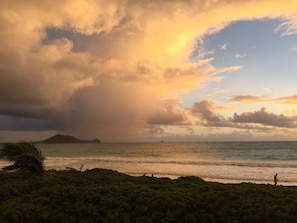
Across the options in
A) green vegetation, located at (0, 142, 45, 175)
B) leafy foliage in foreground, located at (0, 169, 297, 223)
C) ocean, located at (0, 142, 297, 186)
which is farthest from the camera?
ocean, located at (0, 142, 297, 186)

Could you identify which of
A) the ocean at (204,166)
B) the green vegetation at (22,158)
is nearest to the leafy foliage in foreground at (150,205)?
the green vegetation at (22,158)

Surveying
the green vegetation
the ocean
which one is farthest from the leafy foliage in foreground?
the ocean

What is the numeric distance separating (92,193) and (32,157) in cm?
526

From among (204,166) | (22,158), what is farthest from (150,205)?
(204,166)

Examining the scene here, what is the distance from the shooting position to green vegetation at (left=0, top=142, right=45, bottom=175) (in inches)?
644

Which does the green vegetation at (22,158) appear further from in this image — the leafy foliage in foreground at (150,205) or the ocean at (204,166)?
the ocean at (204,166)

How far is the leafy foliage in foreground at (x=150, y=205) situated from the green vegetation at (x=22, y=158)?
2.68 m

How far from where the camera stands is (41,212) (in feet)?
38.6

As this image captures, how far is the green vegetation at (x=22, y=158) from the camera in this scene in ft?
53.7

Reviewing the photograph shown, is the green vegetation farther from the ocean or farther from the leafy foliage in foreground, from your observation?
the ocean

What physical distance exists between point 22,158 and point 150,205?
Result: 7.80 meters

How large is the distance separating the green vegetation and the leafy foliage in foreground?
2.68 m

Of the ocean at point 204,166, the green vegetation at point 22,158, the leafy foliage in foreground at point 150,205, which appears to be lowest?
the ocean at point 204,166

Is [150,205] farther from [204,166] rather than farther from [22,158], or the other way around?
[204,166]
